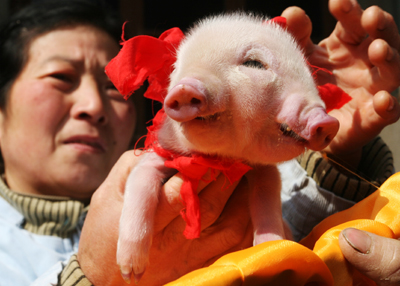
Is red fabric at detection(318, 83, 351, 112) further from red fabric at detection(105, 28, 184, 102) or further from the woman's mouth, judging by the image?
the woman's mouth

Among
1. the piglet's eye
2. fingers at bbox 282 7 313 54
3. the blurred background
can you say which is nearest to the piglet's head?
the piglet's eye

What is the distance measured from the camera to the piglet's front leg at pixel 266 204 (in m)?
0.71

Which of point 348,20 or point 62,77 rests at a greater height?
point 348,20

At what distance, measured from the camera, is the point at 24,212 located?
131cm

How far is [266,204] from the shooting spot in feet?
2.48

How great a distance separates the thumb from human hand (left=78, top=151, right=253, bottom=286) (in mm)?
311

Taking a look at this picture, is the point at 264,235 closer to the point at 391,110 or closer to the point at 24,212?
the point at 391,110

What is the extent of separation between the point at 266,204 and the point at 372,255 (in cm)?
24

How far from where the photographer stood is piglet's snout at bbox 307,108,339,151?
525 mm

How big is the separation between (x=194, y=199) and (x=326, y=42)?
0.87 m

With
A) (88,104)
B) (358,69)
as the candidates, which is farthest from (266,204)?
(88,104)

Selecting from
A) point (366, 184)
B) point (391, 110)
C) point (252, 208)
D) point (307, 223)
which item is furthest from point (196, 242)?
point (391, 110)

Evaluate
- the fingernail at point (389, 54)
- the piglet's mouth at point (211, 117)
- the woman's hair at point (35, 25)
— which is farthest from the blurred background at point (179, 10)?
the piglet's mouth at point (211, 117)

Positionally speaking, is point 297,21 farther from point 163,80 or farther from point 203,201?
point 203,201
